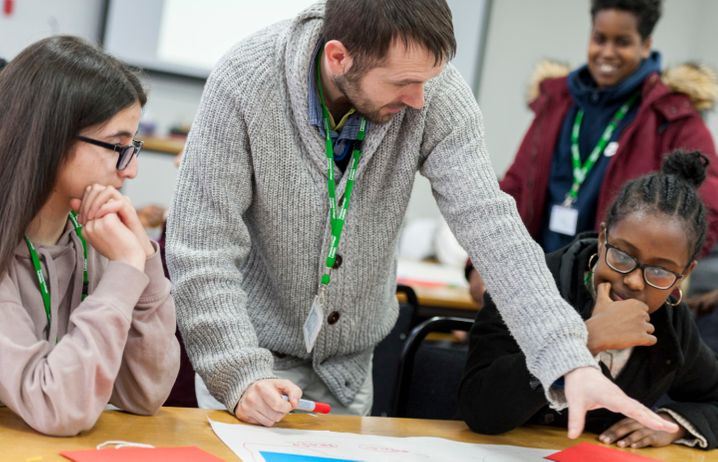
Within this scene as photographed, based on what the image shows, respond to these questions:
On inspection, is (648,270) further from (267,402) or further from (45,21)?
(45,21)

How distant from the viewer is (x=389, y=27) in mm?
1686

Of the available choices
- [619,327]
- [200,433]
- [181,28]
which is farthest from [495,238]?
[181,28]

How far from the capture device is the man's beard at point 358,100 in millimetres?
1787

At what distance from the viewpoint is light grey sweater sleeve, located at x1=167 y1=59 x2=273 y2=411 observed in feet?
5.75

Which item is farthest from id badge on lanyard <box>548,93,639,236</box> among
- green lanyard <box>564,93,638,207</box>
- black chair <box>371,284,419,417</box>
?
black chair <box>371,284,419,417</box>

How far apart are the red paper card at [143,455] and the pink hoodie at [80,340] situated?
0.08 m

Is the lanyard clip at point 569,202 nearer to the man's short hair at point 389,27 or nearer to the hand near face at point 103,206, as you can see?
the man's short hair at point 389,27

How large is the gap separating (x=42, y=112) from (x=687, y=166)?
1.37 m

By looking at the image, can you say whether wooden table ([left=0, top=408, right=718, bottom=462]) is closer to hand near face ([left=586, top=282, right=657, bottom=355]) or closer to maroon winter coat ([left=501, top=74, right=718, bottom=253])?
hand near face ([left=586, top=282, right=657, bottom=355])

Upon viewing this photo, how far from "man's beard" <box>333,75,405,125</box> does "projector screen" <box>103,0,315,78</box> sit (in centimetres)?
399

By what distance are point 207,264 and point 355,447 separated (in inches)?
17.6

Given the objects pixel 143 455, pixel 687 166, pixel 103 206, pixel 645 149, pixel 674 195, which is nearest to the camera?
pixel 143 455

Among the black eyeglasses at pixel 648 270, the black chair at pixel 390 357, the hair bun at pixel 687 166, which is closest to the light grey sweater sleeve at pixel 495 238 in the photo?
the black eyeglasses at pixel 648 270

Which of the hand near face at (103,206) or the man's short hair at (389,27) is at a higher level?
the man's short hair at (389,27)
